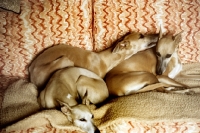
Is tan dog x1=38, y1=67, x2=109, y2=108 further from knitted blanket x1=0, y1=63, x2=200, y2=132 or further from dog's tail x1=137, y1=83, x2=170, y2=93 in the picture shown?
dog's tail x1=137, y1=83, x2=170, y2=93

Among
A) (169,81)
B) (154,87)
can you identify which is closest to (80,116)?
(154,87)

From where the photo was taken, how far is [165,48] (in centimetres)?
274

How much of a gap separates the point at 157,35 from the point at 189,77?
61 centimetres

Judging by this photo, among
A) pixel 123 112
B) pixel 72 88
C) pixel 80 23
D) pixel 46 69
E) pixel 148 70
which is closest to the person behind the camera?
pixel 123 112

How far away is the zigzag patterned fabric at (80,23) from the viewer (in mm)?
2721

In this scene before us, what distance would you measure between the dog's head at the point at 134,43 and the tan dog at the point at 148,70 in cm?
9

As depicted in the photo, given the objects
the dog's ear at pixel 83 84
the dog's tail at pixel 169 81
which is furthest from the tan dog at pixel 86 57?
the dog's tail at pixel 169 81

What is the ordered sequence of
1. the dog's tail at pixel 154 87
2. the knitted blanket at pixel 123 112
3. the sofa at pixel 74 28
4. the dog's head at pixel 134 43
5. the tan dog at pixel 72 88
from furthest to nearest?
the dog's head at pixel 134 43
the sofa at pixel 74 28
the dog's tail at pixel 154 87
the tan dog at pixel 72 88
the knitted blanket at pixel 123 112

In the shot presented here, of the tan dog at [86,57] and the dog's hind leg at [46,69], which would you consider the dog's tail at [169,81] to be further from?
the dog's hind leg at [46,69]

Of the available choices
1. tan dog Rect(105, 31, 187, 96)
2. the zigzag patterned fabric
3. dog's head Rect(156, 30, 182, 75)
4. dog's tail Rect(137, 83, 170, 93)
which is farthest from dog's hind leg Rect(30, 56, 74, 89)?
dog's head Rect(156, 30, 182, 75)

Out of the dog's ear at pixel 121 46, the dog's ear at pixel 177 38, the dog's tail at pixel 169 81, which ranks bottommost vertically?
the dog's tail at pixel 169 81

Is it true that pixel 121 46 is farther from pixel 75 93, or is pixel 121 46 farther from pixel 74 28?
pixel 75 93

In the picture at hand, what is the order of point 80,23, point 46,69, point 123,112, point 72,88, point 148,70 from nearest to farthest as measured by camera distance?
point 123,112 → point 72,88 → point 46,69 → point 80,23 → point 148,70

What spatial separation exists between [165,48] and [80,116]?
1.17 meters
